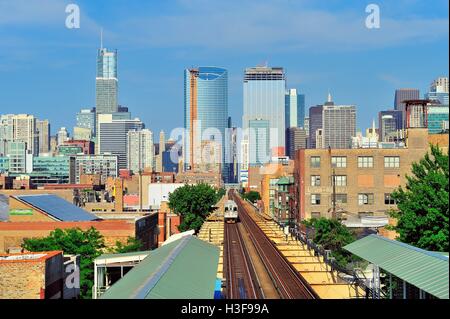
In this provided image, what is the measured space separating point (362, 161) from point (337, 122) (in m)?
127

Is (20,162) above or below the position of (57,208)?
above

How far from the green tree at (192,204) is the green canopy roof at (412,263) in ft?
172

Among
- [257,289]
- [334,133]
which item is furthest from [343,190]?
[334,133]

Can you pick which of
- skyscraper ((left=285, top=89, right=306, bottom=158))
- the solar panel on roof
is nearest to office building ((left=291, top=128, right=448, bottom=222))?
the solar panel on roof

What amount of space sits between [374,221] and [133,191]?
9224 centimetres

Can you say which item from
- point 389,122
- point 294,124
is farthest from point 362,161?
point 294,124

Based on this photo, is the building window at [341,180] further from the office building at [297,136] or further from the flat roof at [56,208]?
the office building at [297,136]

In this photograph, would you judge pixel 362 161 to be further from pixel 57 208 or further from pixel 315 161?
pixel 57 208

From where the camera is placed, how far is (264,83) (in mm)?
86000

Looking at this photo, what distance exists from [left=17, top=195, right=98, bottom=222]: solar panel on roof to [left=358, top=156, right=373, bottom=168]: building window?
75.9ft

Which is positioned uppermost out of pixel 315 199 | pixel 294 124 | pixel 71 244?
pixel 294 124

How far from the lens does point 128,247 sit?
36750mm

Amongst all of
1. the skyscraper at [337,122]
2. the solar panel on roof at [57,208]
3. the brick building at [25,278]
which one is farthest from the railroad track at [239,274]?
the skyscraper at [337,122]
